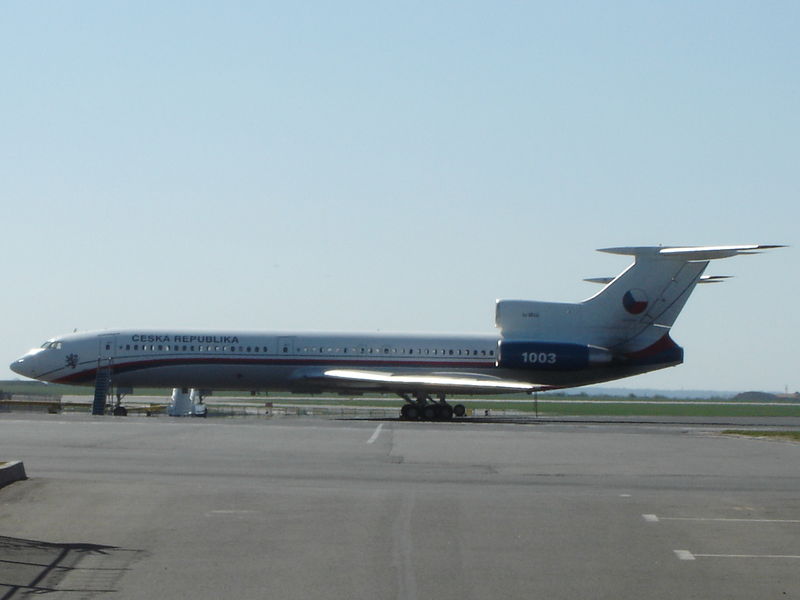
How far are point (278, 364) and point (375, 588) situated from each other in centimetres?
3860

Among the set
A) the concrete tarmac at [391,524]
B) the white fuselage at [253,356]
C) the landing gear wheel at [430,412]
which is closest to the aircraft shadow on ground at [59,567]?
the concrete tarmac at [391,524]

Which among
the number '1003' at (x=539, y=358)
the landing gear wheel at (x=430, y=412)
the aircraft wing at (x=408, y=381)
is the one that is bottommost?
the landing gear wheel at (x=430, y=412)

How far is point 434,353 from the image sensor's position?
1854 inches

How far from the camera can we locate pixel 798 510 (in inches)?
559

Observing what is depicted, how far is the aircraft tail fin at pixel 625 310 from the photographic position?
44.9 metres

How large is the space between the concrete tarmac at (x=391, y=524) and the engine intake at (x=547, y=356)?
22009mm

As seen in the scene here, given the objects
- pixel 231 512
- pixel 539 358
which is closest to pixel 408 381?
pixel 539 358

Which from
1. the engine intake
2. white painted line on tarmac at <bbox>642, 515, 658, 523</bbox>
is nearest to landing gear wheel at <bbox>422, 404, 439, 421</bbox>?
the engine intake

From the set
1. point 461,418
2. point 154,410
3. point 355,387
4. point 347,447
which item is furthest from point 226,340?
point 347,447

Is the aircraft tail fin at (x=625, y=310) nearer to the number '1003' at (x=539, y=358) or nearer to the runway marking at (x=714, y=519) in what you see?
the number '1003' at (x=539, y=358)

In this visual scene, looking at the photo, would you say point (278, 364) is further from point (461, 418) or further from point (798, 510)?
point (798, 510)

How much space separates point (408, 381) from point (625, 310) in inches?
370

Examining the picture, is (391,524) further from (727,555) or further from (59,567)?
(59,567)

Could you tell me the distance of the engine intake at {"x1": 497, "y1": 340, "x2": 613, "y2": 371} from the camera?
4522cm
